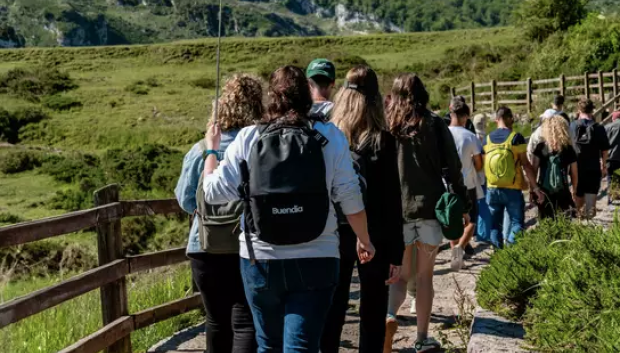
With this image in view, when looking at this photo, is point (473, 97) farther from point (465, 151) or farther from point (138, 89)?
point (465, 151)

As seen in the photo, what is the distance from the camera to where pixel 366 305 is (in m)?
4.63

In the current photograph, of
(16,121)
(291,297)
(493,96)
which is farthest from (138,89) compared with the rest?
(291,297)

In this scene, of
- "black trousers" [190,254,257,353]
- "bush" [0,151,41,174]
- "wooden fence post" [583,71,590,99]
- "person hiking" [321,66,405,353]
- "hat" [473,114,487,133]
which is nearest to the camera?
"black trousers" [190,254,257,353]

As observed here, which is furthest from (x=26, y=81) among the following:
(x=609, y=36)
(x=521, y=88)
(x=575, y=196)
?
(x=575, y=196)

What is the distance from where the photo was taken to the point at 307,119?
3625 millimetres

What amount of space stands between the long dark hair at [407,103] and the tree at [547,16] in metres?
43.9

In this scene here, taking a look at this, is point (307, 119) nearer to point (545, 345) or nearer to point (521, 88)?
point (545, 345)

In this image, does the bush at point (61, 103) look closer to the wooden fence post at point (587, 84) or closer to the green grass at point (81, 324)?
the wooden fence post at point (587, 84)

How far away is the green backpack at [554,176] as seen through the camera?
313 inches

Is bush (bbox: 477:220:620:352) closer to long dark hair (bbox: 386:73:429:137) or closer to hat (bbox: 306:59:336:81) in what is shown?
long dark hair (bbox: 386:73:429:137)

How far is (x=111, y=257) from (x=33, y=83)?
46903mm

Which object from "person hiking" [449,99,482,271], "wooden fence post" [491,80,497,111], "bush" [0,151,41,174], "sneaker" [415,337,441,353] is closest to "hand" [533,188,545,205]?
"person hiking" [449,99,482,271]

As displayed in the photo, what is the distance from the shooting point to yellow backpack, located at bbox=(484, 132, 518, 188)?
305 inches

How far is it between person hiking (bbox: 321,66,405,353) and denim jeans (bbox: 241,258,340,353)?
0.93 metres
